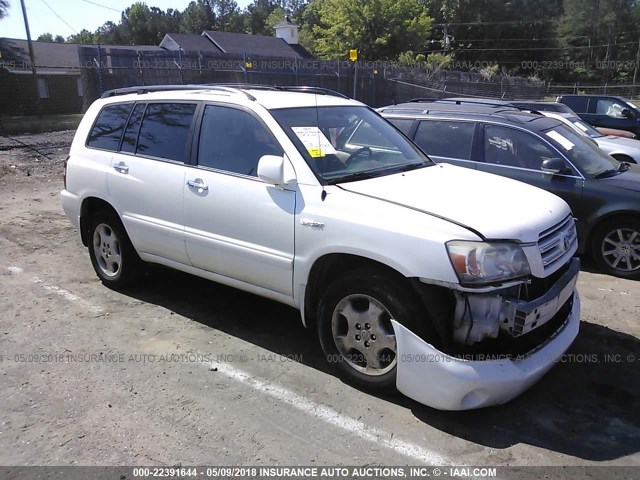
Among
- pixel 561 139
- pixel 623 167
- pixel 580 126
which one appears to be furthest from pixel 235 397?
pixel 580 126

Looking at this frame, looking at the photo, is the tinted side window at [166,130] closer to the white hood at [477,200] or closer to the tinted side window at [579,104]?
the white hood at [477,200]

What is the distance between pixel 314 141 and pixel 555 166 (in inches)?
136

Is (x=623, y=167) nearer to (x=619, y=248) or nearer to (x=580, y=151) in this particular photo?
(x=580, y=151)

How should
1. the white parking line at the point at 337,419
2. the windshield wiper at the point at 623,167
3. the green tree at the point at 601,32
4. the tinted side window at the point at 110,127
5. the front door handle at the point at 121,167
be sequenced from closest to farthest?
the white parking line at the point at 337,419
the front door handle at the point at 121,167
the tinted side window at the point at 110,127
the windshield wiper at the point at 623,167
the green tree at the point at 601,32

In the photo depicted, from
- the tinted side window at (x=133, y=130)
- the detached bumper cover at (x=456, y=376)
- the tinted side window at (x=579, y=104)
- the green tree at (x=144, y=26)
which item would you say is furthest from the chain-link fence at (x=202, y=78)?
the green tree at (x=144, y=26)

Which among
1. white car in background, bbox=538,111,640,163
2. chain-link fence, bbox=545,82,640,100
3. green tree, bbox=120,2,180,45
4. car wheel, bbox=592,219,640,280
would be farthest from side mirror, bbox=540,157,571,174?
green tree, bbox=120,2,180,45

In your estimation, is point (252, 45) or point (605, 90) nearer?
point (605, 90)

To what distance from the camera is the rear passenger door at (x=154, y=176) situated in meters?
4.51

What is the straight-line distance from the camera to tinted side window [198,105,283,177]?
4066mm

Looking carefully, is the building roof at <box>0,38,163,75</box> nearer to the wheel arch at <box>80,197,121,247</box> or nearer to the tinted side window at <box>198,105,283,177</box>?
the wheel arch at <box>80,197,121,247</box>

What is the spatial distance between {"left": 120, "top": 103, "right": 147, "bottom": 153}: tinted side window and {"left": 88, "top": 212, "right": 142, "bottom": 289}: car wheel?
0.67 meters

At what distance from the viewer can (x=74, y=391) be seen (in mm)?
3676

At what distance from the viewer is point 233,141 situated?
425 centimetres

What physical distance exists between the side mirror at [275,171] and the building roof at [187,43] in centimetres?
5005
